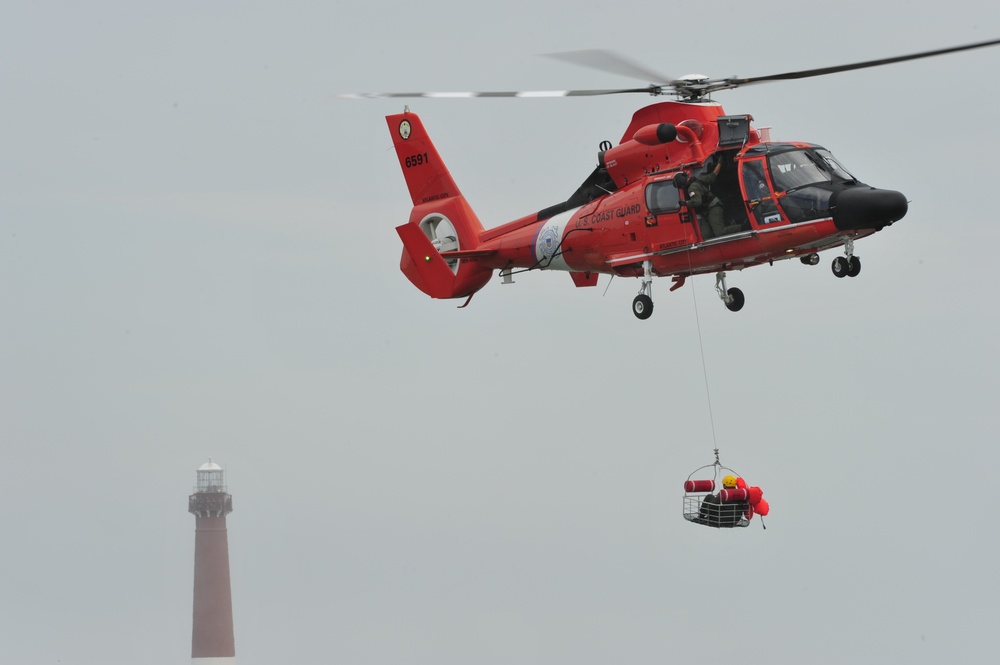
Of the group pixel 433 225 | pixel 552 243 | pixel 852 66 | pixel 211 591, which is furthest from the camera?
pixel 211 591

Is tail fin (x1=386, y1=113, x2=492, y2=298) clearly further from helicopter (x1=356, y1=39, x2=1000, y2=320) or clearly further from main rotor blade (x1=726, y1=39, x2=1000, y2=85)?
main rotor blade (x1=726, y1=39, x2=1000, y2=85)

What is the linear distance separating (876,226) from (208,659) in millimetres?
62703

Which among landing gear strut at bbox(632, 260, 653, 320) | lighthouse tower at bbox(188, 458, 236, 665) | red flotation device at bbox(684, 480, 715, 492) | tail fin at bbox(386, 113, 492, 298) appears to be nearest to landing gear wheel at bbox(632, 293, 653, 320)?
landing gear strut at bbox(632, 260, 653, 320)

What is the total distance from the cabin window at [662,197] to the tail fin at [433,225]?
5.22 metres

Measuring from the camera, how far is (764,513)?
33.6 m

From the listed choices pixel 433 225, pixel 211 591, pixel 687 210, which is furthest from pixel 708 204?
pixel 211 591

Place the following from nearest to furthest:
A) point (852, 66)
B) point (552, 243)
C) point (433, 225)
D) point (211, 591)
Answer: point (852, 66)
point (552, 243)
point (433, 225)
point (211, 591)

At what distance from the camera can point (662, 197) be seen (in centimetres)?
3488

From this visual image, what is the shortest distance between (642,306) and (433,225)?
775 cm

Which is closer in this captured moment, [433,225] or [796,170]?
[796,170]

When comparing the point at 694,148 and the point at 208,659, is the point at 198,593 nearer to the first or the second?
the point at 208,659

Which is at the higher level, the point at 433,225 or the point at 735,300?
the point at 433,225

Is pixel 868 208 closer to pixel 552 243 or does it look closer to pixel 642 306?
pixel 642 306

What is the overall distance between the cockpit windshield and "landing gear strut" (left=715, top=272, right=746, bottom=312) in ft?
10.4
